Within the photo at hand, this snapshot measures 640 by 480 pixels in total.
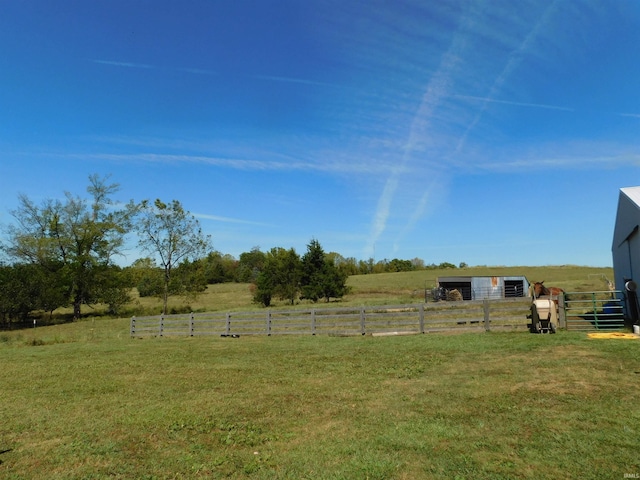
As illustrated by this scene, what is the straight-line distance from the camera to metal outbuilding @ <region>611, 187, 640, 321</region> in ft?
54.3

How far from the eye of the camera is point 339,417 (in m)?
6.46

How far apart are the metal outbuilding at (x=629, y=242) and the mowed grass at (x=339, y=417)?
7111mm

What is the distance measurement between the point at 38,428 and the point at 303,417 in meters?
3.97

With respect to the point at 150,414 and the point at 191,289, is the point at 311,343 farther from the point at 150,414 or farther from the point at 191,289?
the point at 191,289

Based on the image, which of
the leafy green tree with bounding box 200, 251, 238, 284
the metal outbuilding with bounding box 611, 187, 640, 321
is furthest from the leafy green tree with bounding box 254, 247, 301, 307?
the leafy green tree with bounding box 200, 251, 238, 284

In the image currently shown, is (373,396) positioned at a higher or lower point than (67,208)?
lower

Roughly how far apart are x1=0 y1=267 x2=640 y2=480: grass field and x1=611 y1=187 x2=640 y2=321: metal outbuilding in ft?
21.9

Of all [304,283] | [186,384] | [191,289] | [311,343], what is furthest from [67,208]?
[186,384]

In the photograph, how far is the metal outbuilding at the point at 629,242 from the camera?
16.6m

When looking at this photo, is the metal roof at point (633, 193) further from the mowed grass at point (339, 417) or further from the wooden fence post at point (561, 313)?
the mowed grass at point (339, 417)

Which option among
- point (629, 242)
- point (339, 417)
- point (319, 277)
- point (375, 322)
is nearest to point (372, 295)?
point (319, 277)

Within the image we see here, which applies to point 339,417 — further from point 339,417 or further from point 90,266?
point 90,266

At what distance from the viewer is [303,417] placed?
6.55 m

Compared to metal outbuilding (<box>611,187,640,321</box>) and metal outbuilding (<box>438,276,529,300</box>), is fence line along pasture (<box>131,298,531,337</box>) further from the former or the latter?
metal outbuilding (<box>438,276,529,300</box>)
